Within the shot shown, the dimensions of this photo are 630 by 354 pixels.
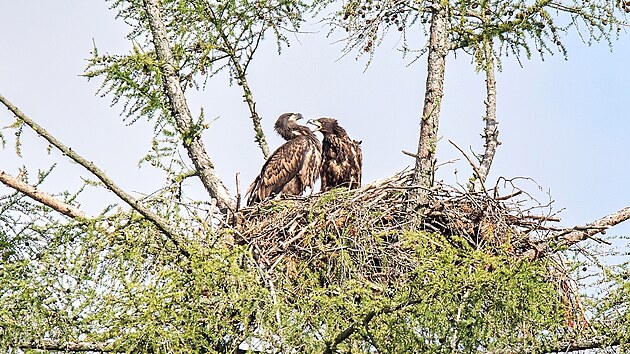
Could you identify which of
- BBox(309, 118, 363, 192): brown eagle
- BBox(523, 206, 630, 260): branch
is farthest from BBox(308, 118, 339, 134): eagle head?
BBox(523, 206, 630, 260): branch

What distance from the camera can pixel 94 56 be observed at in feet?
24.0

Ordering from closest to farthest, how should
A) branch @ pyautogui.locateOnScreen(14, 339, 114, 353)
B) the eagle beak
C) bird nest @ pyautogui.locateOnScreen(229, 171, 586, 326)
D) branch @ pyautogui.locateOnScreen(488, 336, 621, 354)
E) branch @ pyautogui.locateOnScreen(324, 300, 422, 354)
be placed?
branch @ pyautogui.locateOnScreen(324, 300, 422, 354) < branch @ pyautogui.locateOnScreen(488, 336, 621, 354) < branch @ pyautogui.locateOnScreen(14, 339, 114, 353) < bird nest @ pyautogui.locateOnScreen(229, 171, 586, 326) < the eagle beak

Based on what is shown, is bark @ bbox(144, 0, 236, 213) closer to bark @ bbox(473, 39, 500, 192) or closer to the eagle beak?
the eagle beak

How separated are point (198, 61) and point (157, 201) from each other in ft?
10.8

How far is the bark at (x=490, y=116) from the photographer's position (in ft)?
28.0

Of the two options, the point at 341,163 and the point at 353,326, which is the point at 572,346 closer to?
the point at 353,326

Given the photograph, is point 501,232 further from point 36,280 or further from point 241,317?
point 36,280

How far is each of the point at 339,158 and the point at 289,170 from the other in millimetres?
535

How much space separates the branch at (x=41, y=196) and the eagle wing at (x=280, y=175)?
8.05ft

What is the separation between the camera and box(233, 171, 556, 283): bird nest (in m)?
6.42

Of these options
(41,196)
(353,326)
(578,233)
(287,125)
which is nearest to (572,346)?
(353,326)

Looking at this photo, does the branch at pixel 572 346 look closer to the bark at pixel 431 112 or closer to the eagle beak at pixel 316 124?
the bark at pixel 431 112

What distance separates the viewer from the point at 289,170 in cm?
905

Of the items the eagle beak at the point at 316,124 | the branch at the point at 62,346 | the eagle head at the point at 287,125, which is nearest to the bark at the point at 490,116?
the eagle beak at the point at 316,124
